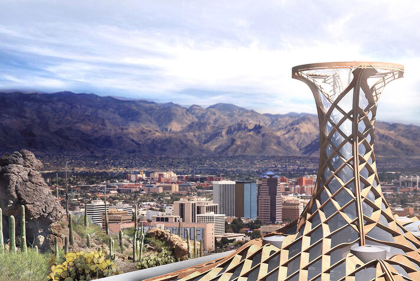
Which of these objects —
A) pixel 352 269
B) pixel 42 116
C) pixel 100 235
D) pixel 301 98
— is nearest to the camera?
pixel 352 269

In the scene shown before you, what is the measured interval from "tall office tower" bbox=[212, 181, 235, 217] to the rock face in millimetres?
16050

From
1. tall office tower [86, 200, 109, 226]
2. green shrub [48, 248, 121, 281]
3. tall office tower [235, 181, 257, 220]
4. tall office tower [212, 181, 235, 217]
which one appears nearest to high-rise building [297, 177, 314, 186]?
tall office tower [235, 181, 257, 220]

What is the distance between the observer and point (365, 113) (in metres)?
6.32

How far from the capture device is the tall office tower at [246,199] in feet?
97.1

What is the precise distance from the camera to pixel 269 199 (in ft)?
98.6

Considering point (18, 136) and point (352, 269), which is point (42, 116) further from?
point (352, 269)

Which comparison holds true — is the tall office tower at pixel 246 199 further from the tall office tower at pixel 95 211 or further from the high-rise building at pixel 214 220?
the tall office tower at pixel 95 211

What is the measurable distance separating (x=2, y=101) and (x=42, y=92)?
Answer: 11.5ft

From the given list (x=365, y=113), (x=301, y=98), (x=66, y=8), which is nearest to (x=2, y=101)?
(x=66, y=8)

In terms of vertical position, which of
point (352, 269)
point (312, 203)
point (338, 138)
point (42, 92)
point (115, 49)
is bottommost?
point (352, 269)

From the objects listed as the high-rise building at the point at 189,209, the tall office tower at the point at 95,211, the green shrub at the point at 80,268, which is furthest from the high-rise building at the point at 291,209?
the green shrub at the point at 80,268

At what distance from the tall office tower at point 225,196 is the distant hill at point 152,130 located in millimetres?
5169

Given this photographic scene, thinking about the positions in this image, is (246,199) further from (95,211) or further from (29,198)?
(29,198)

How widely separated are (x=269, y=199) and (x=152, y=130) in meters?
11.1
